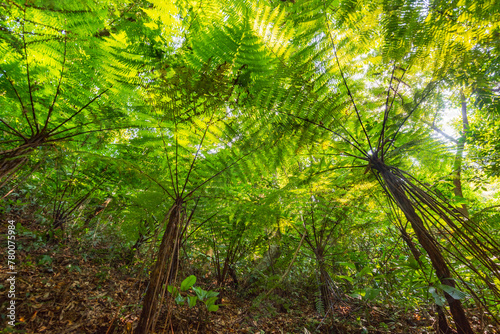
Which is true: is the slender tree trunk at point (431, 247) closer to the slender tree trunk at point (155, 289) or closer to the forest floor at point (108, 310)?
the forest floor at point (108, 310)

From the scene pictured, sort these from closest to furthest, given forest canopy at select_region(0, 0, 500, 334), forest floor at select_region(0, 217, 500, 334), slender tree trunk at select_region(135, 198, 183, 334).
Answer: slender tree trunk at select_region(135, 198, 183, 334), forest canopy at select_region(0, 0, 500, 334), forest floor at select_region(0, 217, 500, 334)

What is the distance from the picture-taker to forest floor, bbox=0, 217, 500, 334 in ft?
5.62

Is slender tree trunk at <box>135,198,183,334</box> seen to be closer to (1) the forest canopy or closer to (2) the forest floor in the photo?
(1) the forest canopy

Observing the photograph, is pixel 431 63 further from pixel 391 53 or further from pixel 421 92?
pixel 391 53

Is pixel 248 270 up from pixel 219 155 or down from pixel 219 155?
down

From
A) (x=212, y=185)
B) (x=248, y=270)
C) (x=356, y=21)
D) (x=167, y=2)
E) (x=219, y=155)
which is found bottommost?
(x=248, y=270)

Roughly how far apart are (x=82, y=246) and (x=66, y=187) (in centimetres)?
128

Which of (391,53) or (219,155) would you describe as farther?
(219,155)

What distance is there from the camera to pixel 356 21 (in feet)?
3.84

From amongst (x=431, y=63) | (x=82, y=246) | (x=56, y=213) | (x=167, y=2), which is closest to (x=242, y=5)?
(x=167, y=2)

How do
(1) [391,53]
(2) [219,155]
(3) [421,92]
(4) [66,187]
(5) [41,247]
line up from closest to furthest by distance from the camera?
(1) [391,53] < (3) [421,92] < (2) [219,155] < (4) [66,187] < (5) [41,247]

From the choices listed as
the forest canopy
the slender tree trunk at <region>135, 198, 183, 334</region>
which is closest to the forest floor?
the forest canopy

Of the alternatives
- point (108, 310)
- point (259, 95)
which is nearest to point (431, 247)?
point (259, 95)

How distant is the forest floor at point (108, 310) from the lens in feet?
5.62
